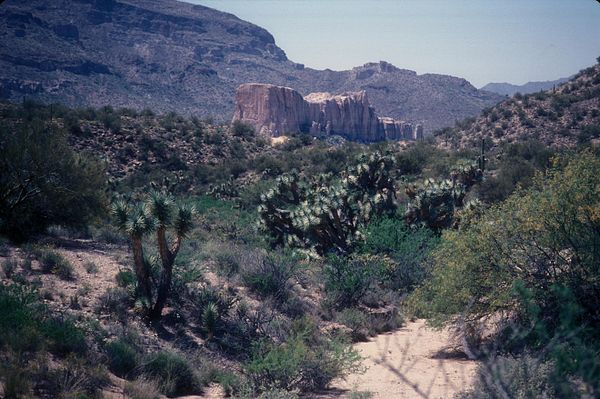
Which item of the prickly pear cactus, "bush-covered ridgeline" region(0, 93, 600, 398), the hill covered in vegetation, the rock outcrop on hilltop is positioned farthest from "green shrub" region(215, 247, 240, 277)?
the rock outcrop on hilltop

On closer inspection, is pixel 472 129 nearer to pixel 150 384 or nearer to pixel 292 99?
pixel 292 99

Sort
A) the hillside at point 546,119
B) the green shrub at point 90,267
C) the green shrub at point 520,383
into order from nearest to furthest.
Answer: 1. the green shrub at point 520,383
2. the green shrub at point 90,267
3. the hillside at point 546,119

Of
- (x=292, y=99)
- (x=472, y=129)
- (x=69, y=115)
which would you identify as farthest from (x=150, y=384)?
(x=292, y=99)

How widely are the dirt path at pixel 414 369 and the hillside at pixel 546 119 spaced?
3117cm

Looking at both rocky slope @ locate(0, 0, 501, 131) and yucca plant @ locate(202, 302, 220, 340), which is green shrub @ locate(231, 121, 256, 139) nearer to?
rocky slope @ locate(0, 0, 501, 131)

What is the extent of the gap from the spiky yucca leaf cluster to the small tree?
7491 millimetres

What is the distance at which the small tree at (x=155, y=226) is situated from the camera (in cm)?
1025

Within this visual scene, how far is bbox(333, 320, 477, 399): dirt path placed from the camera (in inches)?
331

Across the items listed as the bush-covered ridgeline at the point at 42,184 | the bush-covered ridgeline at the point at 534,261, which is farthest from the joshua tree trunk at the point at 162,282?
the bush-covered ridgeline at the point at 534,261

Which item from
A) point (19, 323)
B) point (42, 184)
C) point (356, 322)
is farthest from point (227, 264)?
point (19, 323)

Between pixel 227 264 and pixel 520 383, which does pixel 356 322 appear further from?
pixel 520 383

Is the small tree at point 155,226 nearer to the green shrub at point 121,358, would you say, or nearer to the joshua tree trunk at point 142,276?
the joshua tree trunk at point 142,276

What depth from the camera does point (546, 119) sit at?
4369cm

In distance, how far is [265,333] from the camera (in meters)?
10.6
